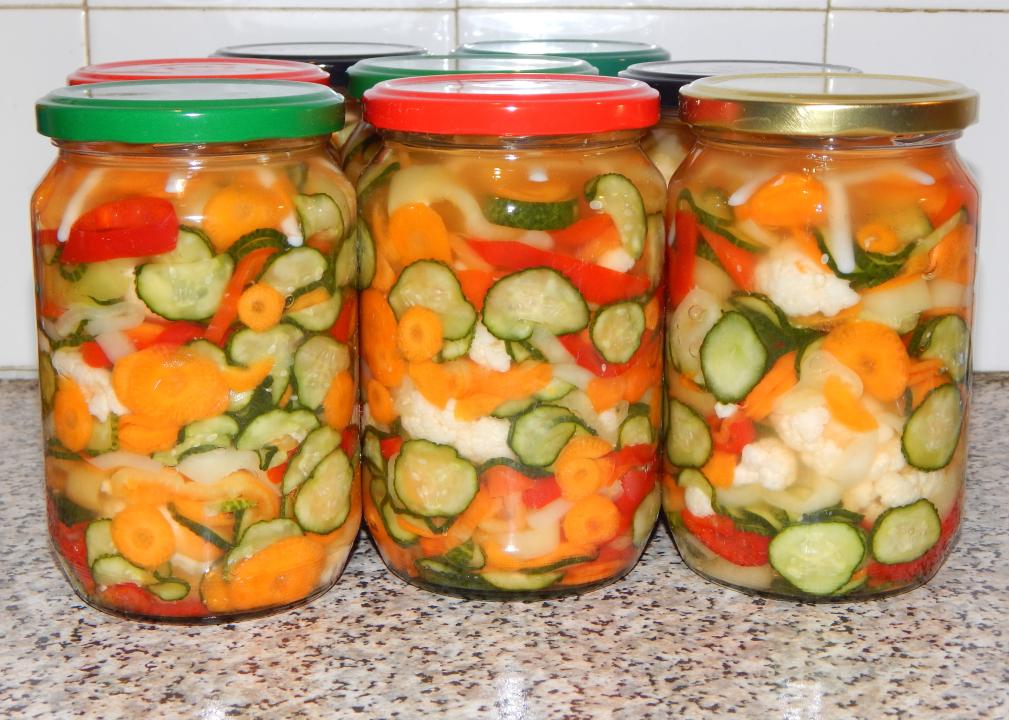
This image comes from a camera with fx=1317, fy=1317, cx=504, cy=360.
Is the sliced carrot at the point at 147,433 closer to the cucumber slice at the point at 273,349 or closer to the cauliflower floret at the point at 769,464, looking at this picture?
the cucumber slice at the point at 273,349

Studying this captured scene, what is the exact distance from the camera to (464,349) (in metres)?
0.79

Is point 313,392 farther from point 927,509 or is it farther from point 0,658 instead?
point 927,509

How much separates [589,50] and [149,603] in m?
0.60

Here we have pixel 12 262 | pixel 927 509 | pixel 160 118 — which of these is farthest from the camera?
pixel 12 262

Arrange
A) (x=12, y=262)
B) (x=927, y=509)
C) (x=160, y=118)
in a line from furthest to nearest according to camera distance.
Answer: (x=12, y=262) < (x=927, y=509) < (x=160, y=118)

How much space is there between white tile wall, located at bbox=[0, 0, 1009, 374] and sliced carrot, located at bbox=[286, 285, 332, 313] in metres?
0.53

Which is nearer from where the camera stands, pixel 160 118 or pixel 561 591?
pixel 160 118

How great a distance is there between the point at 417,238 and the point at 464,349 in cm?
7

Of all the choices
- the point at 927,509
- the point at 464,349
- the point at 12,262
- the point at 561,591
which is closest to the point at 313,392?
the point at 464,349

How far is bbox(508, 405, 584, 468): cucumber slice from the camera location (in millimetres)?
803

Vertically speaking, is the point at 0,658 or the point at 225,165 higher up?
the point at 225,165

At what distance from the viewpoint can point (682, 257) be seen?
2.75 feet

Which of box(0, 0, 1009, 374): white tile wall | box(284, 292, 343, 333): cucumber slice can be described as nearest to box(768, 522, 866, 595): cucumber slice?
box(284, 292, 343, 333): cucumber slice

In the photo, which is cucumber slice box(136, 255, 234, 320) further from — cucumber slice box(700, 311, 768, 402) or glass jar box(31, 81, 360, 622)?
cucumber slice box(700, 311, 768, 402)
